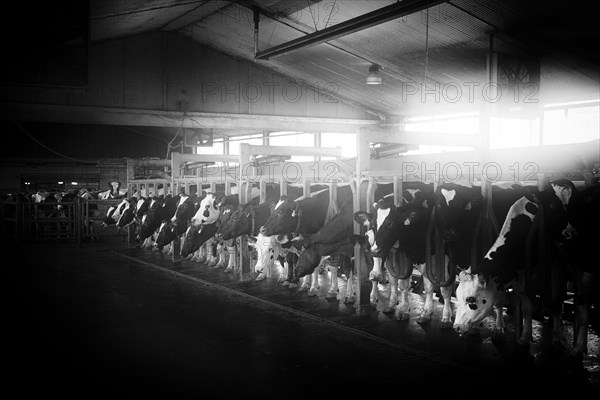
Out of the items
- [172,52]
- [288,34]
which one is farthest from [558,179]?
[172,52]

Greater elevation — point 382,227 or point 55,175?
point 55,175

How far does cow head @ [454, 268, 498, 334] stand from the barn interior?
266 mm

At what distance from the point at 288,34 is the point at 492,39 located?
569 centimetres

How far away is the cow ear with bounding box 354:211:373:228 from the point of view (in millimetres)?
7535

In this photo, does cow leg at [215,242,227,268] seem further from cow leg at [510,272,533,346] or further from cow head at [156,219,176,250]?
cow leg at [510,272,533,346]

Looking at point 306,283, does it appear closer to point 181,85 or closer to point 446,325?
point 446,325

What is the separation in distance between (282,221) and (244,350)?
3.19m

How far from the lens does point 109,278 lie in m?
11.1

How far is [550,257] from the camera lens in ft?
20.1

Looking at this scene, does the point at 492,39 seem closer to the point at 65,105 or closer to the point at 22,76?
the point at 22,76

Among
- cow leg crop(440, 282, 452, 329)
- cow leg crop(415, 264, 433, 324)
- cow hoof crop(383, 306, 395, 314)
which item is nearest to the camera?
cow leg crop(440, 282, 452, 329)

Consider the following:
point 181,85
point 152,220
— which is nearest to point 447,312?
point 152,220

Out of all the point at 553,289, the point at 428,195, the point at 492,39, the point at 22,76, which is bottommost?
the point at 553,289

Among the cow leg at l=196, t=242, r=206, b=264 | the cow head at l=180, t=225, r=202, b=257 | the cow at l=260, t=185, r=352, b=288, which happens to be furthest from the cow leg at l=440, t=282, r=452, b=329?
the cow leg at l=196, t=242, r=206, b=264
